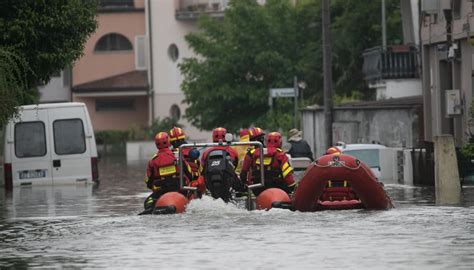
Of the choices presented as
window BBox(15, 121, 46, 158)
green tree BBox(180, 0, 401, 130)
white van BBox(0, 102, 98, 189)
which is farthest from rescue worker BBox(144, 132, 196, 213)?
green tree BBox(180, 0, 401, 130)

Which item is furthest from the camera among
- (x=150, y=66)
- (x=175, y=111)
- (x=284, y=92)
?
(x=175, y=111)

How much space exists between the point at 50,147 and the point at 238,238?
17.7 m

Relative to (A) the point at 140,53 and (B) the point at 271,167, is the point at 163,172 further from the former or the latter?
(A) the point at 140,53

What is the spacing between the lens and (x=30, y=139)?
37.0 m

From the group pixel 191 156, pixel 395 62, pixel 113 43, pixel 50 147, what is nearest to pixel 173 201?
pixel 191 156

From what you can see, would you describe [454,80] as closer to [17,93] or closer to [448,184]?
[448,184]

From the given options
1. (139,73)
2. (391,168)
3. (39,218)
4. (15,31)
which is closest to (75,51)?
(15,31)

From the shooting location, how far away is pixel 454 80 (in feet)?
142

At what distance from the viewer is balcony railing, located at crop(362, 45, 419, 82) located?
183 feet

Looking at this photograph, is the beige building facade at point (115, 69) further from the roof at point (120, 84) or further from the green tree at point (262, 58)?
the green tree at point (262, 58)

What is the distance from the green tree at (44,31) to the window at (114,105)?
196 ft

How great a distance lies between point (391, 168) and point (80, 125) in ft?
25.9

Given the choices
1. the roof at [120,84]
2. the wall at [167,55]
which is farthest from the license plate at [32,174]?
the roof at [120,84]

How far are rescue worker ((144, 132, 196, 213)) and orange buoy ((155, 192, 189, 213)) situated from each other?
42cm
